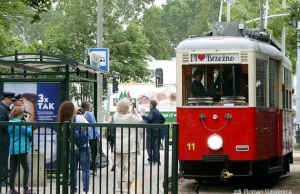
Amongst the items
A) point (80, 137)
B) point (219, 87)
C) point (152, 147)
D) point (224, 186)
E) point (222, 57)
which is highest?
point (222, 57)

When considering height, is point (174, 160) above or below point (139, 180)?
above

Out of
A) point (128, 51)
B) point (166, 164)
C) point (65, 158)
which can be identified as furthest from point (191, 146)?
point (128, 51)

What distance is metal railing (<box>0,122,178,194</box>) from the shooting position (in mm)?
10562

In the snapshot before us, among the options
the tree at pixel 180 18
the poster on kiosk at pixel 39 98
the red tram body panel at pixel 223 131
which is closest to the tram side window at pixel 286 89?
the red tram body panel at pixel 223 131

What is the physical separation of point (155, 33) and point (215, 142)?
86.6 metres

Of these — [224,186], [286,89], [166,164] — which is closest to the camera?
[166,164]

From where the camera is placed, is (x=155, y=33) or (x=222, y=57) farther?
(x=155, y=33)

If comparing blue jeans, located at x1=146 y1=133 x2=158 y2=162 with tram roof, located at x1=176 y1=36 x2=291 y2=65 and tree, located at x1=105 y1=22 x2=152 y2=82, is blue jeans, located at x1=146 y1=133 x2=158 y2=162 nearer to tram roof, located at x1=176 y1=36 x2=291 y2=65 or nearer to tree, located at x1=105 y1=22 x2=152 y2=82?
tram roof, located at x1=176 y1=36 x2=291 y2=65

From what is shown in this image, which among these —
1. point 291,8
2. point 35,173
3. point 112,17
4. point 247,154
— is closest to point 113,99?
point 112,17

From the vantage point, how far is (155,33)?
4063 inches

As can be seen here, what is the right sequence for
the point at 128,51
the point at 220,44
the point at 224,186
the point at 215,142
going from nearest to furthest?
the point at 215,142 → the point at 220,44 → the point at 224,186 → the point at 128,51

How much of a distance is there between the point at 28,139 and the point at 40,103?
6.66 m

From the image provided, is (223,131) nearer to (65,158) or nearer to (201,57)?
(201,57)

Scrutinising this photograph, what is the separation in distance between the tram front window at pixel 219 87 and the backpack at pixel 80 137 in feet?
21.3
